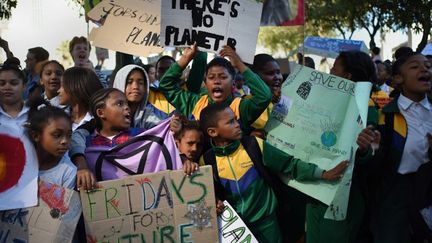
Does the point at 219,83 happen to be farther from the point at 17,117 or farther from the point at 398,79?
the point at 17,117

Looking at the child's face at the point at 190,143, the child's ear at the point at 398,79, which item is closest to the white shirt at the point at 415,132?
the child's ear at the point at 398,79

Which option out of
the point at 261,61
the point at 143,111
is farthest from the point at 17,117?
the point at 261,61

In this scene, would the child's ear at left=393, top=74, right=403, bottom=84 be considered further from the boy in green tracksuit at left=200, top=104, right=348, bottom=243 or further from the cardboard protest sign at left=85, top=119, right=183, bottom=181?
the cardboard protest sign at left=85, top=119, right=183, bottom=181

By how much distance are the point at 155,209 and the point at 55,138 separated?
0.71 meters

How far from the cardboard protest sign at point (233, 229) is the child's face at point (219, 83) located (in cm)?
102

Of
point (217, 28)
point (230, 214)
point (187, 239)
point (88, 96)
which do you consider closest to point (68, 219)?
point (187, 239)

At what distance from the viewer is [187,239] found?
13.3 feet

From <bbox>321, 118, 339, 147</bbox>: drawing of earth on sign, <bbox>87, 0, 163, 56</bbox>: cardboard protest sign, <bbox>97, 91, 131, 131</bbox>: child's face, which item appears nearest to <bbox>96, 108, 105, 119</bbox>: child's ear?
<bbox>97, 91, 131, 131</bbox>: child's face

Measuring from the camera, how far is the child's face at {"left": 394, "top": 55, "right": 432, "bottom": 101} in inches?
181

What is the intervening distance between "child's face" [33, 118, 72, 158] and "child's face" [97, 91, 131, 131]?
0.47 metres

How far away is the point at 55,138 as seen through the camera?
3.97m

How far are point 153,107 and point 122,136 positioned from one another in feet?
3.47

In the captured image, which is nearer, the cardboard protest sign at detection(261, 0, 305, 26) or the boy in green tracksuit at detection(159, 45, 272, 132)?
the boy in green tracksuit at detection(159, 45, 272, 132)

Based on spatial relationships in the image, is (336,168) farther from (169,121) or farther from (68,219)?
(68,219)
